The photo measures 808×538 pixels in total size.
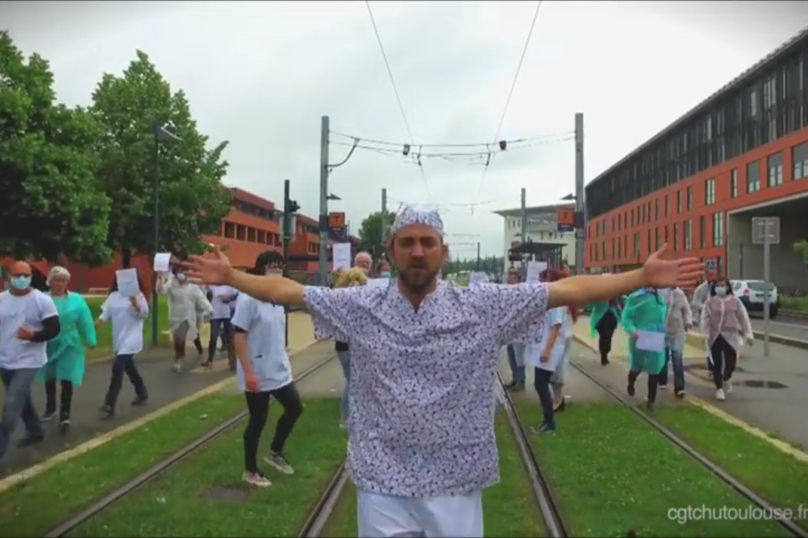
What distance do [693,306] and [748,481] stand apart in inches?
440

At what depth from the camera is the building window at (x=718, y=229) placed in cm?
4012

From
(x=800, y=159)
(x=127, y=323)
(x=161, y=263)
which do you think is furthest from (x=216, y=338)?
(x=800, y=159)

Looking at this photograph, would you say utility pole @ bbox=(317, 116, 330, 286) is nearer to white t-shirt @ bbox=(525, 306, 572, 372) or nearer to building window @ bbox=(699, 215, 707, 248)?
building window @ bbox=(699, 215, 707, 248)

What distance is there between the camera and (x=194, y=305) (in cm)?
1594

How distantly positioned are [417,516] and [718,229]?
133ft

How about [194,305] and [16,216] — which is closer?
[194,305]

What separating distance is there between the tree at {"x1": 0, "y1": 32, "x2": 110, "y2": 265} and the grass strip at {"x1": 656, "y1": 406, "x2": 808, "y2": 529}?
2550cm

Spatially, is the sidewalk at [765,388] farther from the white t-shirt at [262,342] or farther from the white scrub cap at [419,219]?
the white scrub cap at [419,219]

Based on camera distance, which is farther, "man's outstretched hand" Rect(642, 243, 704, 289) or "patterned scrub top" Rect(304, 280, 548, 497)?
"man's outstretched hand" Rect(642, 243, 704, 289)

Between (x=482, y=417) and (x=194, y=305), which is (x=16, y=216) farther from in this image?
(x=482, y=417)

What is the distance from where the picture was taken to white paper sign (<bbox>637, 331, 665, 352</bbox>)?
11328 mm

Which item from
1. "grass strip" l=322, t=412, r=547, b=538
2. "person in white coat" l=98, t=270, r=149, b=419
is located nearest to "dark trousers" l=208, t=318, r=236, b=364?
"person in white coat" l=98, t=270, r=149, b=419

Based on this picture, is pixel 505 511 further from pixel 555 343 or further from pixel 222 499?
pixel 555 343

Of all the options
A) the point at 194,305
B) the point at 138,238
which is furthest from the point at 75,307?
the point at 138,238
